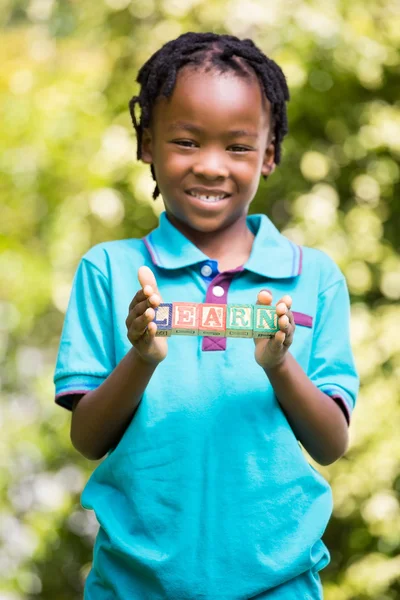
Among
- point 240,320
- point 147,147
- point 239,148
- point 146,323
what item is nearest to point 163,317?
point 146,323

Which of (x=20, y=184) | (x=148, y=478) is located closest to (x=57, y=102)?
(x=20, y=184)

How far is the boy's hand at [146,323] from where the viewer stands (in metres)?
1.79

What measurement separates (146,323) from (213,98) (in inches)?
22.7

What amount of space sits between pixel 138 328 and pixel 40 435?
2591 mm

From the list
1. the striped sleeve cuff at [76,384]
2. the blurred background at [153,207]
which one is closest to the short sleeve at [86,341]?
the striped sleeve cuff at [76,384]

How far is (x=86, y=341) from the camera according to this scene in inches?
82.7

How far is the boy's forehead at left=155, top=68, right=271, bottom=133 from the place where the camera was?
2105mm

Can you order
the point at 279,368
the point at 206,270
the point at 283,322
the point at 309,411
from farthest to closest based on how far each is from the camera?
1. the point at 206,270
2. the point at 309,411
3. the point at 279,368
4. the point at 283,322

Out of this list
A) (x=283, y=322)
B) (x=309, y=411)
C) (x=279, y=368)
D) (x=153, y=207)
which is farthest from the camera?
(x=153, y=207)

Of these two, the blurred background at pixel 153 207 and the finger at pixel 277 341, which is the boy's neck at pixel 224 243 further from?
the blurred background at pixel 153 207

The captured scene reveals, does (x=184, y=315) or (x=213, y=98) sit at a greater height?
(x=213, y=98)

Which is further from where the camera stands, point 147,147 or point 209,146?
point 147,147

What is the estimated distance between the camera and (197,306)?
184 cm

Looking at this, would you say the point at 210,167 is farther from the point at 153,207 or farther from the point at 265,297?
the point at 153,207
